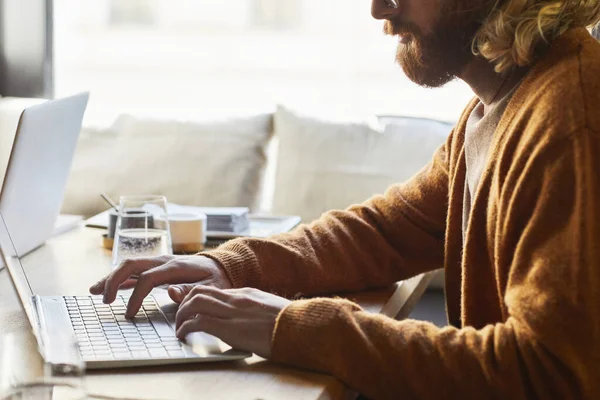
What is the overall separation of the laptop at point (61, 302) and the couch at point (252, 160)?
0.78 meters

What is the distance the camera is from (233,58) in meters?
2.93

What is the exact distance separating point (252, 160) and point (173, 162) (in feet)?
0.73

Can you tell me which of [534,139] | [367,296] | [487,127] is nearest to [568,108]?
[534,139]

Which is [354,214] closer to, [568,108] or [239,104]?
[568,108]

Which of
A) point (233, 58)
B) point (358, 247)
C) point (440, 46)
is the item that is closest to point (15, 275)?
point (358, 247)

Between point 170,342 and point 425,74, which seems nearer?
point 170,342

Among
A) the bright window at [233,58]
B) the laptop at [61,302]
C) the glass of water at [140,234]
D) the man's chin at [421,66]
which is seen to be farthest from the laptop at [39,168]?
the bright window at [233,58]

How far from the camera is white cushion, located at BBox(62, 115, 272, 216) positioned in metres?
2.57

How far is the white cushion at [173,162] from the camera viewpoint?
2.57 m

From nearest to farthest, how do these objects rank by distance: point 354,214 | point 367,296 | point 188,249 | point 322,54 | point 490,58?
1. point 490,58
2. point 367,296
3. point 354,214
4. point 188,249
5. point 322,54

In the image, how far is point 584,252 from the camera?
1.03m

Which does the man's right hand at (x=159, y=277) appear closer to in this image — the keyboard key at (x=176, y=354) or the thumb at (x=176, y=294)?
the thumb at (x=176, y=294)

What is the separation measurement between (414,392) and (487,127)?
487 millimetres

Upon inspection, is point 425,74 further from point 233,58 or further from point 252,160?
point 233,58
